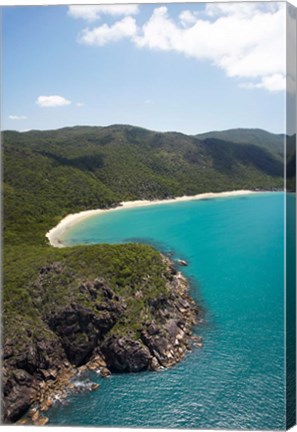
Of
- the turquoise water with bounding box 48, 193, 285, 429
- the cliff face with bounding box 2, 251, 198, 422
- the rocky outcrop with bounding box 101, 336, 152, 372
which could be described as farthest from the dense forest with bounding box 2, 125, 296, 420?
the turquoise water with bounding box 48, 193, 285, 429

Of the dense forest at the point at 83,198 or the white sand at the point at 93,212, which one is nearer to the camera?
the dense forest at the point at 83,198

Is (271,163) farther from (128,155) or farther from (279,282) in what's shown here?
(279,282)

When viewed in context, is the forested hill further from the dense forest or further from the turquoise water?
the turquoise water

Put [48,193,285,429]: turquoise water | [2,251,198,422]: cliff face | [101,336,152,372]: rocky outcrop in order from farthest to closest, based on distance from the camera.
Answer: [101,336,152,372]: rocky outcrop
[2,251,198,422]: cliff face
[48,193,285,429]: turquoise water

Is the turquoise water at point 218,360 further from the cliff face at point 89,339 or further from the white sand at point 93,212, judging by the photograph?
the white sand at point 93,212

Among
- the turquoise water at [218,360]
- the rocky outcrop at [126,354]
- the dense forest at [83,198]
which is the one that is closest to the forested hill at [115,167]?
the dense forest at [83,198]

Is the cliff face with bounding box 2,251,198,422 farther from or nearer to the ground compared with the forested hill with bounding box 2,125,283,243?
nearer to the ground

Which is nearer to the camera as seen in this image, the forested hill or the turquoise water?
the turquoise water
